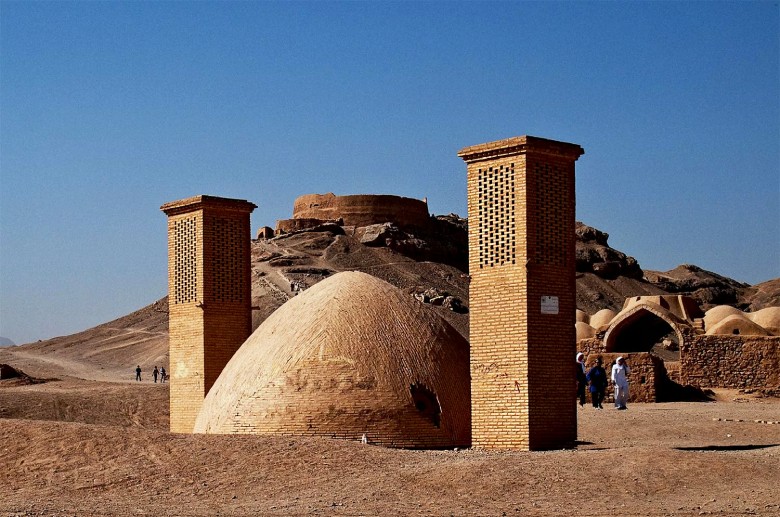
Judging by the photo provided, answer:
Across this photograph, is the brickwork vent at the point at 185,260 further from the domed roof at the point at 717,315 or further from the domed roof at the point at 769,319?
the domed roof at the point at 769,319

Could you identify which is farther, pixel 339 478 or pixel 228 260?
pixel 228 260

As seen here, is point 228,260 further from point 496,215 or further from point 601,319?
point 601,319

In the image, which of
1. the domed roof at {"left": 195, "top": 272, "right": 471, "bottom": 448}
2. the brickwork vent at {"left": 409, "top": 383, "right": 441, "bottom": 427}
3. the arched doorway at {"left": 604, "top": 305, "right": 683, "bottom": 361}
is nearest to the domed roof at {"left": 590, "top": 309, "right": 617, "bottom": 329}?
the arched doorway at {"left": 604, "top": 305, "right": 683, "bottom": 361}

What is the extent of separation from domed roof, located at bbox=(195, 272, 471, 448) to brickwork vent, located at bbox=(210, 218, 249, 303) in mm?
1952

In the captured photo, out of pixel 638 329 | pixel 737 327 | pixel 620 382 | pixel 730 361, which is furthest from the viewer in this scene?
pixel 638 329

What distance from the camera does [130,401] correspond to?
89.7ft

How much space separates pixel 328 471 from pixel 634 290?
5398 centimetres

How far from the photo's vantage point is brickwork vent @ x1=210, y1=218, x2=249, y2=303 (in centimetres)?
1669

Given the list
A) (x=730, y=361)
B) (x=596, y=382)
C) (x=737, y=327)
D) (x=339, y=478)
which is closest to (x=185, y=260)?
(x=339, y=478)

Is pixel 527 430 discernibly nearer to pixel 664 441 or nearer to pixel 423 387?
pixel 423 387

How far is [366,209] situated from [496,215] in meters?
50.1

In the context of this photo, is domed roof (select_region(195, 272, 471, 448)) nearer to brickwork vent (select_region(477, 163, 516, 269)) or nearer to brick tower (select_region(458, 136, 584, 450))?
brick tower (select_region(458, 136, 584, 450))

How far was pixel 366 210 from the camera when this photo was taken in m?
63.0

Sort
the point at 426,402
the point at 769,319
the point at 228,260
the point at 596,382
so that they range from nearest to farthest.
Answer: the point at 426,402 → the point at 228,260 → the point at 596,382 → the point at 769,319
